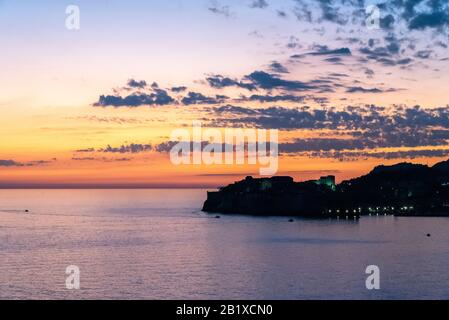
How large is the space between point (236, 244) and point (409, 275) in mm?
41826

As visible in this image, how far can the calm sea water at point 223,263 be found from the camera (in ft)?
185

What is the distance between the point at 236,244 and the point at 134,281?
145 ft

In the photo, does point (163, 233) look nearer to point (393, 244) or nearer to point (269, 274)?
point (393, 244)

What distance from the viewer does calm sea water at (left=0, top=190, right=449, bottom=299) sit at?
56.3 meters

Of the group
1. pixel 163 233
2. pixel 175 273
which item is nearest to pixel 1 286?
pixel 175 273

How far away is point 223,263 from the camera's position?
77812mm
